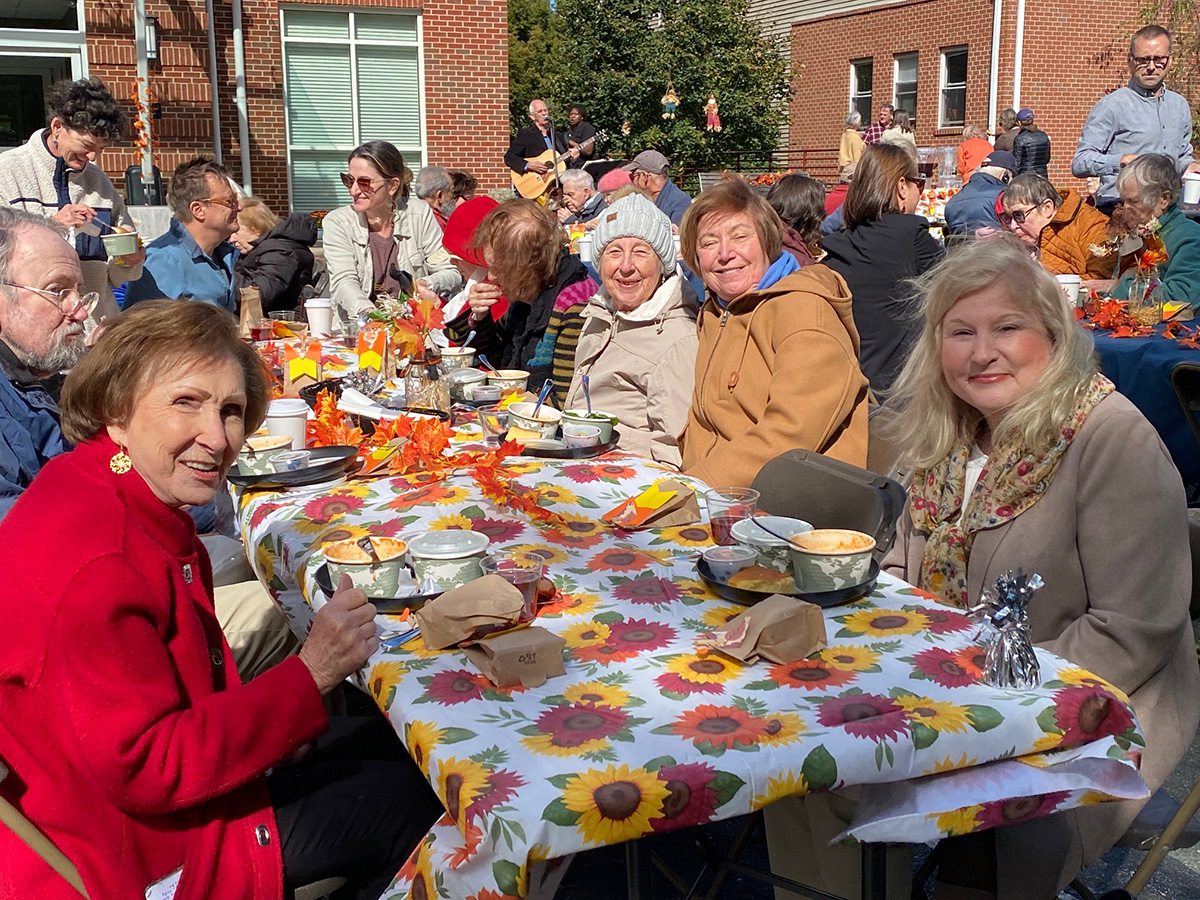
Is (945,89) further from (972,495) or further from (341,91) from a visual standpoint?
(972,495)

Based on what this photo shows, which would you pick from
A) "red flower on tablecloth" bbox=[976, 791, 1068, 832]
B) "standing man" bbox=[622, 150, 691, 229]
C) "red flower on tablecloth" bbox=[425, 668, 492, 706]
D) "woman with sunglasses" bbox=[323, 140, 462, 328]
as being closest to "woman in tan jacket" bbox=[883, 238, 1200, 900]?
"red flower on tablecloth" bbox=[976, 791, 1068, 832]

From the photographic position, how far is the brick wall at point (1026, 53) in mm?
21344

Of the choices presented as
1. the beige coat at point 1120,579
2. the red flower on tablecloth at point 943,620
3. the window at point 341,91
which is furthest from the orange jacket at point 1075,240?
the window at point 341,91

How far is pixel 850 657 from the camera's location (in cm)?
173

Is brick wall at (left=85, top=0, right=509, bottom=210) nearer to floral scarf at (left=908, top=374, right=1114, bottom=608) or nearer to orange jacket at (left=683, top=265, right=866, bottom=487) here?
orange jacket at (left=683, top=265, right=866, bottom=487)

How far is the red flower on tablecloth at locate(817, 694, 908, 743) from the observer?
4.96 ft

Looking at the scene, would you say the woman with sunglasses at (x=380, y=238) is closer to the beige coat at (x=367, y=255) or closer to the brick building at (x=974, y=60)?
the beige coat at (x=367, y=255)

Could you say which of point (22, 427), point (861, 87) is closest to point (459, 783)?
point (22, 427)

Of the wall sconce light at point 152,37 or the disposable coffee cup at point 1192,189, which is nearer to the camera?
the disposable coffee cup at point 1192,189

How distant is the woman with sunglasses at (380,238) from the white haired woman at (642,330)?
2872 millimetres

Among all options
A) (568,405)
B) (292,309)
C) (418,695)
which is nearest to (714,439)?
(568,405)

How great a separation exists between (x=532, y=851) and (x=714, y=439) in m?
2.32

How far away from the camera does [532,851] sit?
131 cm

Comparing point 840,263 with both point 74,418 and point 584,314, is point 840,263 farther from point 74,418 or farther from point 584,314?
point 74,418
